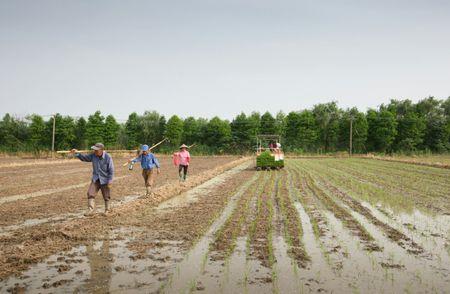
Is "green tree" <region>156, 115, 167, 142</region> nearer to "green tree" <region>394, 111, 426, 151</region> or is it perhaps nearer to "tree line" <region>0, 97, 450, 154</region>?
"tree line" <region>0, 97, 450, 154</region>

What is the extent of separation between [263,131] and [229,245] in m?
55.4

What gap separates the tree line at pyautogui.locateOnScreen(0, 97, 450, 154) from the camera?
58.1 meters

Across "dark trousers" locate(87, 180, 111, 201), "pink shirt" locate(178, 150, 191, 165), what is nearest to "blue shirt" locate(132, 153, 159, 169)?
"dark trousers" locate(87, 180, 111, 201)

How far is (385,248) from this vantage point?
20.7ft

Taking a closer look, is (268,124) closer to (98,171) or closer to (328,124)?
(328,124)

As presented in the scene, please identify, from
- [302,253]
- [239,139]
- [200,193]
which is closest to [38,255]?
[302,253]

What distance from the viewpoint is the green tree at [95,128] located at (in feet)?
193

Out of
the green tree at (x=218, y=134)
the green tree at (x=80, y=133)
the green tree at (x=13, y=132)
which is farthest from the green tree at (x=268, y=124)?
the green tree at (x=13, y=132)

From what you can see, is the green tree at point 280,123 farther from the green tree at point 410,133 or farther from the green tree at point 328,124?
the green tree at point 410,133

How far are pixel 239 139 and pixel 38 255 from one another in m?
55.4

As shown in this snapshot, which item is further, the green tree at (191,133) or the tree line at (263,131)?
the green tree at (191,133)

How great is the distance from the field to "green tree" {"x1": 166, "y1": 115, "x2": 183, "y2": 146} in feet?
164

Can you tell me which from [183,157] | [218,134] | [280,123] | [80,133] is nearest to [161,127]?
[218,134]

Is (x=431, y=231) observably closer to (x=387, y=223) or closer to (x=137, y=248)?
(x=387, y=223)
